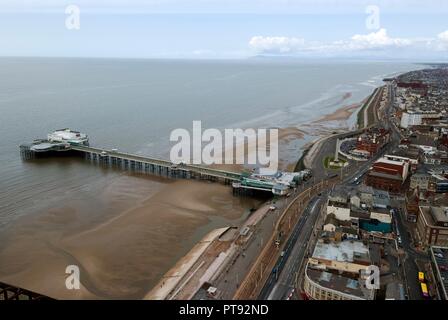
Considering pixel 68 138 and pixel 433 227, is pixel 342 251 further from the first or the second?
pixel 68 138

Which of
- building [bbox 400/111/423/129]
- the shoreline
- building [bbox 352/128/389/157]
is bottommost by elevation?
the shoreline

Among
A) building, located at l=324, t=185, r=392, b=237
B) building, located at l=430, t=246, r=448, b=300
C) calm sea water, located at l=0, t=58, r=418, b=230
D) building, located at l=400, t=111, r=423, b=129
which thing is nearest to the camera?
building, located at l=430, t=246, r=448, b=300

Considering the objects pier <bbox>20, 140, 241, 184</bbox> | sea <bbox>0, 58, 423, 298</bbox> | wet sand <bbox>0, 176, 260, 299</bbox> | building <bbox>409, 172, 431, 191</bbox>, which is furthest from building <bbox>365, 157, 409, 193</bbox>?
pier <bbox>20, 140, 241, 184</bbox>

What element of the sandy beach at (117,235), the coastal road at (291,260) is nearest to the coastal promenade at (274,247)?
the coastal road at (291,260)

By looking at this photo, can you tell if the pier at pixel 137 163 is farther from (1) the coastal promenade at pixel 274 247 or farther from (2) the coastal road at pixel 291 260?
(2) the coastal road at pixel 291 260

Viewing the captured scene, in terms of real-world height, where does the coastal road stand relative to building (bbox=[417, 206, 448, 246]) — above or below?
below

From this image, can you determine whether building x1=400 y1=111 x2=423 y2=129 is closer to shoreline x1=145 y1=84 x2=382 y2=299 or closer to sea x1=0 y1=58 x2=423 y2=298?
sea x1=0 y1=58 x2=423 y2=298

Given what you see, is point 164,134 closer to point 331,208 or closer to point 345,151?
point 345,151

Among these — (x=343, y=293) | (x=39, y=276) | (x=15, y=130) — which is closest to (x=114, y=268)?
(x=39, y=276)
